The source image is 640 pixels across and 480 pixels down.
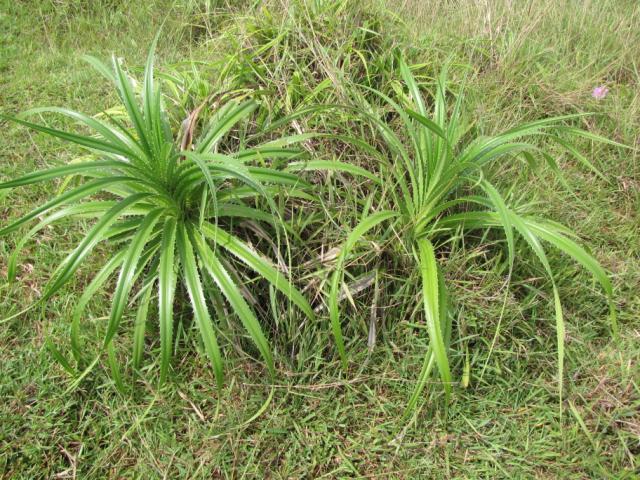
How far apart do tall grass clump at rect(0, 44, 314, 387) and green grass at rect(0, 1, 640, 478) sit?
0.17 m

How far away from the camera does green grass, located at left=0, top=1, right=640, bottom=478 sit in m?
1.58

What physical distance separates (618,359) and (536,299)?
0.35 m

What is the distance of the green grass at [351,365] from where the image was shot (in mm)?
1581

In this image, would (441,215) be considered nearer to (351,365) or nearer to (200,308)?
(351,365)

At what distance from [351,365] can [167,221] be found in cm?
81

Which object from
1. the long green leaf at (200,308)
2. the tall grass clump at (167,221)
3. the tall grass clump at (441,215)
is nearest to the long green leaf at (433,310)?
the tall grass clump at (441,215)

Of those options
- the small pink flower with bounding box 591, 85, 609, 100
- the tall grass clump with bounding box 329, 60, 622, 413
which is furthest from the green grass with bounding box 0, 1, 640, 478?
→ the small pink flower with bounding box 591, 85, 609, 100

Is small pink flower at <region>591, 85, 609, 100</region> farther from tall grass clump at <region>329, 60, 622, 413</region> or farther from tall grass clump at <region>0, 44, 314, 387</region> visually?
tall grass clump at <region>0, 44, 314, 387</region>

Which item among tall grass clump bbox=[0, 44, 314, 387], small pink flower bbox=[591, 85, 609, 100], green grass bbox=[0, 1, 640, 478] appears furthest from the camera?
small pink flower bbox=[591, 85, 609, 100]

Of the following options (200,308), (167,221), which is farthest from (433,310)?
(167,221)

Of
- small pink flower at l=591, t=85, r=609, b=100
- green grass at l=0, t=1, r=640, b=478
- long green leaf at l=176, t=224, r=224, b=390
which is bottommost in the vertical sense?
green grass at l=0, t=1, r=640, b=478

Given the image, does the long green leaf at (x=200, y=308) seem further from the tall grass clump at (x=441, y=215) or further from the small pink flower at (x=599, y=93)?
the small pink flower at (x=599, y=93)

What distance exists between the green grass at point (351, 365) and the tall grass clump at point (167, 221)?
170 millimetres

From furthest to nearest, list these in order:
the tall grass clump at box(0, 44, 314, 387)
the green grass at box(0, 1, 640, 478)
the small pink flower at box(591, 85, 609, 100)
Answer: the small pink flower at box(591, 85, 609, 100), the green grass at box(0, 1, 640, 478), the tall grass clump at box(0, 44, 314, 387)
